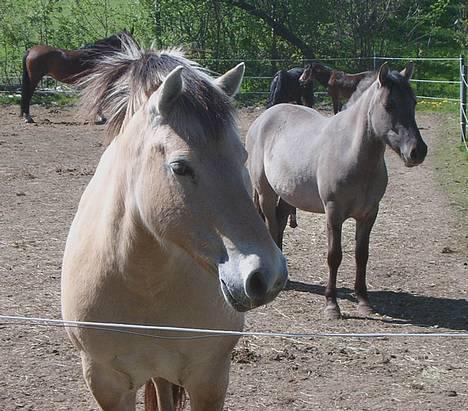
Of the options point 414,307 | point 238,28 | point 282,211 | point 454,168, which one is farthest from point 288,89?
point 238,28

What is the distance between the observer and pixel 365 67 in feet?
61.4

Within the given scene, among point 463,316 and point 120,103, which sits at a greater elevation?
point 120,103

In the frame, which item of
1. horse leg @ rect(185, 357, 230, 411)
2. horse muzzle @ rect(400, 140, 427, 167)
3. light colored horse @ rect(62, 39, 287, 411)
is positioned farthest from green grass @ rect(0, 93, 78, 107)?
horse leg @ rect(185, 357, 230, 411)

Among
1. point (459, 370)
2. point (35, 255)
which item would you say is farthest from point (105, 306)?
point (35, 255)

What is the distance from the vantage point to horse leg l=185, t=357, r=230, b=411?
3.02 meters

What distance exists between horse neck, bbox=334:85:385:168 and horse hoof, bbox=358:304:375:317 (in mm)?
1030

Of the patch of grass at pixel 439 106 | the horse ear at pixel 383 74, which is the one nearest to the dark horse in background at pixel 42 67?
the patch of grass at pixel 439 106

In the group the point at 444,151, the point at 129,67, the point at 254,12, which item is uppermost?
the point at 129,67

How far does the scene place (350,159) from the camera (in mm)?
5980

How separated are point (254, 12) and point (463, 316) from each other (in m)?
14.3

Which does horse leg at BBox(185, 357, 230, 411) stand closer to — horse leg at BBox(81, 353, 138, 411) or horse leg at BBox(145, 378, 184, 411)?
horse leg at BBox(81, 353, 138, 411)

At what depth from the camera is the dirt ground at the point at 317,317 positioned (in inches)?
177

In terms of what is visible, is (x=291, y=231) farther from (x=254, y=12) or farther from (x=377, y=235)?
(x=254, y=12)

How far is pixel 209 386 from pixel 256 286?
92 cm
